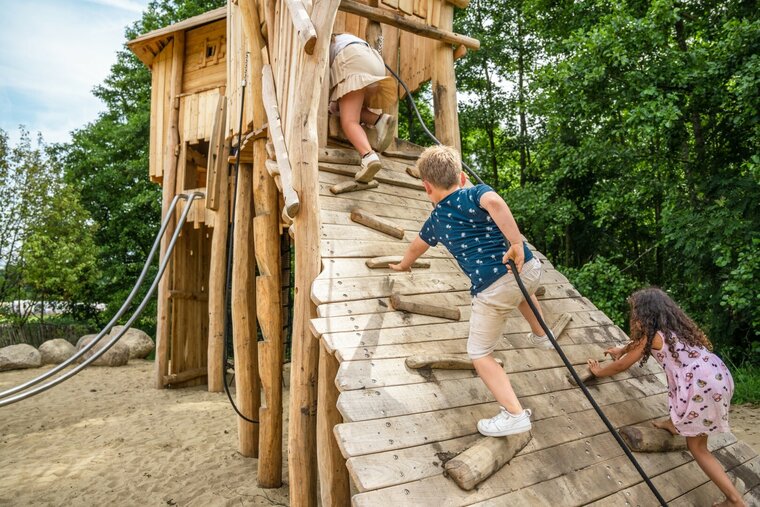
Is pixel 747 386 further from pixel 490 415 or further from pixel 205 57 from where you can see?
pixel 205 57

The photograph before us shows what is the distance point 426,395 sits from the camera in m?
2.60

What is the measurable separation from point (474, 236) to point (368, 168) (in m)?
1.28

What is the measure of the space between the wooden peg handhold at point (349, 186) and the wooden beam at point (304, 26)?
3.05 feet

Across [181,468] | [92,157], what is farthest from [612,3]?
[92,157]

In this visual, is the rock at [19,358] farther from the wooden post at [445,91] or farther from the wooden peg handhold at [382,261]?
the wooden peg handhold at [382,261]

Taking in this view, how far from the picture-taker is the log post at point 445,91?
5.04 metres

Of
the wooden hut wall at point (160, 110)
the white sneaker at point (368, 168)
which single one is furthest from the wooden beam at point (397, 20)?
the wooden hut wall at point (160, 110)

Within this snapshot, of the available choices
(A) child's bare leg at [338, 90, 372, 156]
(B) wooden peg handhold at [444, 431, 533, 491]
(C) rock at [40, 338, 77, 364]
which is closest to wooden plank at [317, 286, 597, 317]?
(B) wooden peg handhold at [444, 431, 533, 491]

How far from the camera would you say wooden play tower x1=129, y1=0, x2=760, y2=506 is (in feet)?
7.89

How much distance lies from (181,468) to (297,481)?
2.95 meters

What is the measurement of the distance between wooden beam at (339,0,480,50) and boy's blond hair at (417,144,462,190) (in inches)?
87.2

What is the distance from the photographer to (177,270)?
9867 mm

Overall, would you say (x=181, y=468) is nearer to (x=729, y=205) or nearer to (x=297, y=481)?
(x=297, y=481)

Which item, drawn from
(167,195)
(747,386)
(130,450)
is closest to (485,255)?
(130,450)
